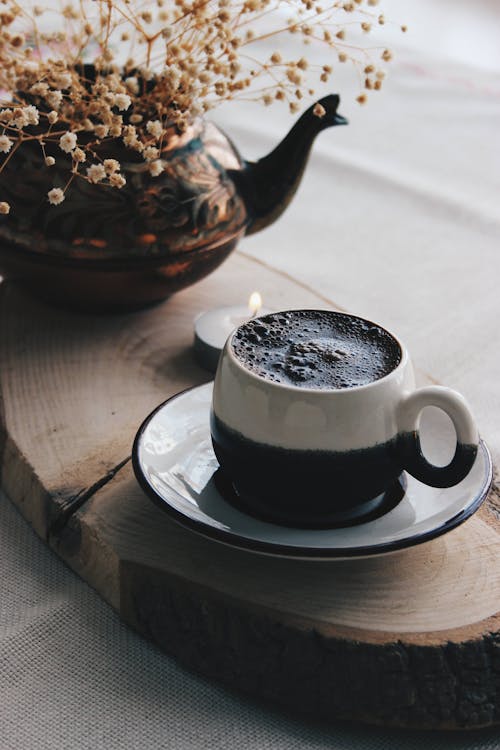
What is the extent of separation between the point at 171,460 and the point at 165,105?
348 millimetres

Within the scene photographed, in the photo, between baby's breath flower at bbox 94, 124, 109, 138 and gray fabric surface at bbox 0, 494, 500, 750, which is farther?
baby's breath flower at bbox 94, 124, 109, 138

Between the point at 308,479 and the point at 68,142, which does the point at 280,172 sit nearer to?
the point at 68,142

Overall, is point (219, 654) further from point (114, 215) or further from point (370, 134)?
point (370, 134)

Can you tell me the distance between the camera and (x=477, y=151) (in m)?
1.50

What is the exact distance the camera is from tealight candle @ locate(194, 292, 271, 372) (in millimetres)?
833

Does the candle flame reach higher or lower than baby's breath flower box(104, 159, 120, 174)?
lower

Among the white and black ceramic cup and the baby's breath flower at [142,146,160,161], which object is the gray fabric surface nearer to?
the white and black ceramic cup

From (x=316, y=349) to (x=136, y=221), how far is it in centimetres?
28

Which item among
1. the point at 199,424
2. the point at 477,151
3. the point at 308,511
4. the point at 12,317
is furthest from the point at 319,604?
the point at 477,151

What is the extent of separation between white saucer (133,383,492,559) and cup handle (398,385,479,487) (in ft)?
0.08

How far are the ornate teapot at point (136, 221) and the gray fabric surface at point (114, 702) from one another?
1.04 feet

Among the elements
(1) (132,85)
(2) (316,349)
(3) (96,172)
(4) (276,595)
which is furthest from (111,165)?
(4) (276,595)

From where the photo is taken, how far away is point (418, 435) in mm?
596

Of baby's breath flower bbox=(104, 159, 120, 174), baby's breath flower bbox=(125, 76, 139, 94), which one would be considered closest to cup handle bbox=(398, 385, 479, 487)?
baby's breath flower bbox=(104, 159, 120, 174)
